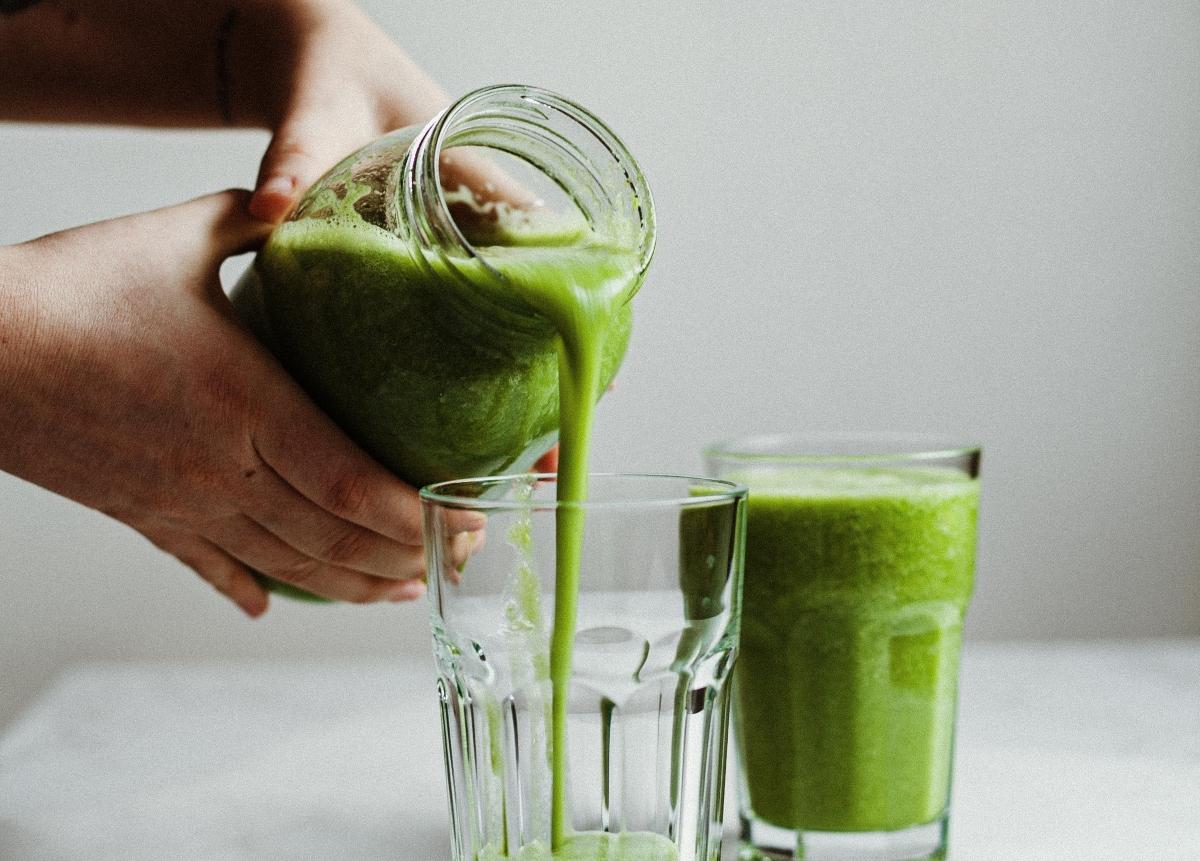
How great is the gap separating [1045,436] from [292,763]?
1.01 metres

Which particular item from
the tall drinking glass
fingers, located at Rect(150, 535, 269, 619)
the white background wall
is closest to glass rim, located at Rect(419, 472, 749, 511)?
the tall drinking glass

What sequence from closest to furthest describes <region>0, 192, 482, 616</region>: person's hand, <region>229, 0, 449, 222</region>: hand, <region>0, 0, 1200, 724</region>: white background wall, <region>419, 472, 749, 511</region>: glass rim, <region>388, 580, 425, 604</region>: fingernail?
<region>419, 472, 749, 511</region>: glass rim < <region>0, 192, 482, 616</region>: person's hand < <region>229, 0, 449, 222</region>: hand < <region>388, 580, 425, 604</region>: fingernail < <region>0, 0, 1200, 724</region>: white background wall

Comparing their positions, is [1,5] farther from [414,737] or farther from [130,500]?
[414,737]

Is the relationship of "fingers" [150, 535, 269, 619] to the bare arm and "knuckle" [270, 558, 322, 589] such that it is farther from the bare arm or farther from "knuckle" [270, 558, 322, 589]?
the bare arm

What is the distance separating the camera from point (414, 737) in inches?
36.1

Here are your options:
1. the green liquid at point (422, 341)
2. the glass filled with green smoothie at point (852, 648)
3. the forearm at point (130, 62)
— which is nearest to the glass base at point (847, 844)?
the glass filled with green smoothie at point (852, 648)

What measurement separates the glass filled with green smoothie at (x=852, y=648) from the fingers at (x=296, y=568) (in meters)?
0.22

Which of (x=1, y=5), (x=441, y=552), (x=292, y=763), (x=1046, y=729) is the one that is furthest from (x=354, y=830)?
(x=1, y=5)

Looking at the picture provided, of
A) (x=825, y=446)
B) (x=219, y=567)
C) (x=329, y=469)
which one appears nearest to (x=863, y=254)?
(x=825, y=446)

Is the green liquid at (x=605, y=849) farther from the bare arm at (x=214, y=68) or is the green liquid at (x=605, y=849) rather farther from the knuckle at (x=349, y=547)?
the bare arm at (x=214, y=68)

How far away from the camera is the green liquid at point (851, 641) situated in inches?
24.2

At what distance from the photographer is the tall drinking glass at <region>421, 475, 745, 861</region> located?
0.47m

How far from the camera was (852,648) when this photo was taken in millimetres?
625

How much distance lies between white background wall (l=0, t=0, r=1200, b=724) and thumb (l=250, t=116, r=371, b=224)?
769 mm
